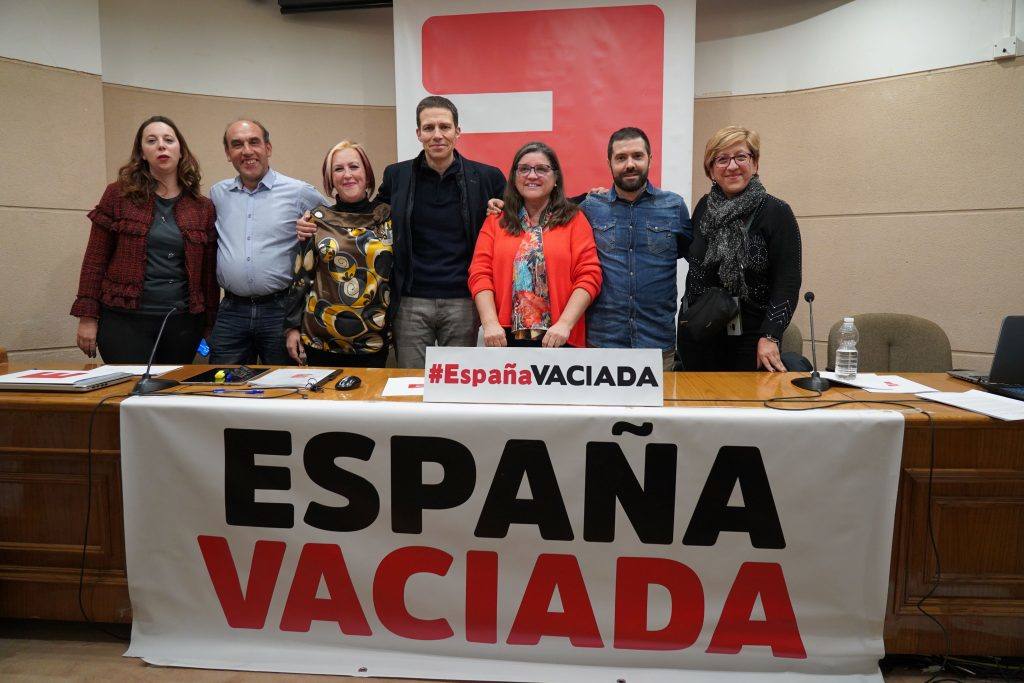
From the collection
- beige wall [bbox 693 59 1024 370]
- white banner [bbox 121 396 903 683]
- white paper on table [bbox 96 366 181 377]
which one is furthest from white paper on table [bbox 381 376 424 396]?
beige wall [bbox 693 59 1024 370]

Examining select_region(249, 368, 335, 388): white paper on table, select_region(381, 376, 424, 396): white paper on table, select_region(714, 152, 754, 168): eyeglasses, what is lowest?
select_region(381, 376, 424, 396): white paper on table

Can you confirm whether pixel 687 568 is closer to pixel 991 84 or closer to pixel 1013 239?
pixel 1013 239

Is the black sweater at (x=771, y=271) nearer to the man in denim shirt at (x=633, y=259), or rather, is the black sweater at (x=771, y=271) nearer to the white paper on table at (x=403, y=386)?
the man in denim shirt at (x=633, y=259)

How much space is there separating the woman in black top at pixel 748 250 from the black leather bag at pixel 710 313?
1.7 inches

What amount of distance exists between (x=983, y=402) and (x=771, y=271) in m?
0.71

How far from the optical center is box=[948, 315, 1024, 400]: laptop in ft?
5.33

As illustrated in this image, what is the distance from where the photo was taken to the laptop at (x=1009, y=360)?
64.0 inches

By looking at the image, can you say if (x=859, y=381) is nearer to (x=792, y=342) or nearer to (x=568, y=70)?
(x=792, y=342)

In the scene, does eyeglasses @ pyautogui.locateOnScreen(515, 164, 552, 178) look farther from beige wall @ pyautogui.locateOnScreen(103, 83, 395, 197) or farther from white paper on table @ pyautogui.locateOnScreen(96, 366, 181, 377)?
beige wall @ pyautogui.locateOnScreen(103, 83, 395, 197)

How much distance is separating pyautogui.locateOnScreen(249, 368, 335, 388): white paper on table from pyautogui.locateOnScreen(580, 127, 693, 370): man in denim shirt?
0.92m

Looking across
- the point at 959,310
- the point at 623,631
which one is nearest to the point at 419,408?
the point at 623,631

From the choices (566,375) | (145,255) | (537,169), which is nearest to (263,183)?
(145,255)

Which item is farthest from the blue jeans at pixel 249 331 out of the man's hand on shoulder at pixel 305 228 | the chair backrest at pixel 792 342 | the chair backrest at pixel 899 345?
the chair backrest at pixel 899 345

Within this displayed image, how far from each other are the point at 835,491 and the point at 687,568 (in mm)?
376
